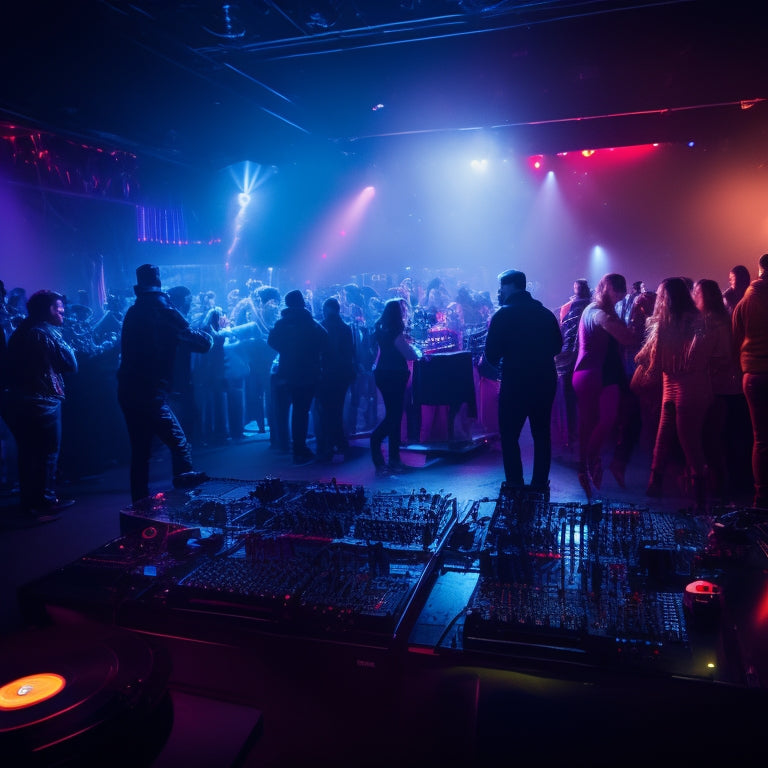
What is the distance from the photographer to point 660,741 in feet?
4.08

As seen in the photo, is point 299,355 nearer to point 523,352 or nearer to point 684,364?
point 523,352

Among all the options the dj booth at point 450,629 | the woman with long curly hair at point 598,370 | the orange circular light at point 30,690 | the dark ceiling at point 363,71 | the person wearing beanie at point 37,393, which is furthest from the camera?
the dark ceiling at point 363,71

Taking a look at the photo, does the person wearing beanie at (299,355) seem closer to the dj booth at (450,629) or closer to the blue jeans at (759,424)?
the blue jeans at (759,424)

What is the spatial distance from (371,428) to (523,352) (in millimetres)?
3684

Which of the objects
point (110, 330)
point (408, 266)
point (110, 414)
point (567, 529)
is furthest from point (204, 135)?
point (567, 529)

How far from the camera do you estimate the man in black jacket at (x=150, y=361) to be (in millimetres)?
4203

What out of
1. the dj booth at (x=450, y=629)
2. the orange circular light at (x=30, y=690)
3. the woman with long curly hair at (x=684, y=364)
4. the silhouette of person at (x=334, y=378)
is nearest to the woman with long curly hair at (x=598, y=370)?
the woman with long curly hair at (x=684, y=364)

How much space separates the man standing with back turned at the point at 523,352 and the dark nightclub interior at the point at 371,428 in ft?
2.81

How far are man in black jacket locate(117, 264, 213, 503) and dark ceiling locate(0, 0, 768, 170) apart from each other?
2626mm

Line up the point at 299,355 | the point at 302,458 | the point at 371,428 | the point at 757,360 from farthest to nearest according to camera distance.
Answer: the point at 371,428
the point at 302,458
the point at 299,355
the point at 757,360

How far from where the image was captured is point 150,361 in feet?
13.9

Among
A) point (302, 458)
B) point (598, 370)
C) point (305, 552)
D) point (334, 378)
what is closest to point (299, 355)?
point (334, 378)

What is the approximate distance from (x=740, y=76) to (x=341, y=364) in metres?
6.47

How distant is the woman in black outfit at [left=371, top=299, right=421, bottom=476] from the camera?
569 cm
